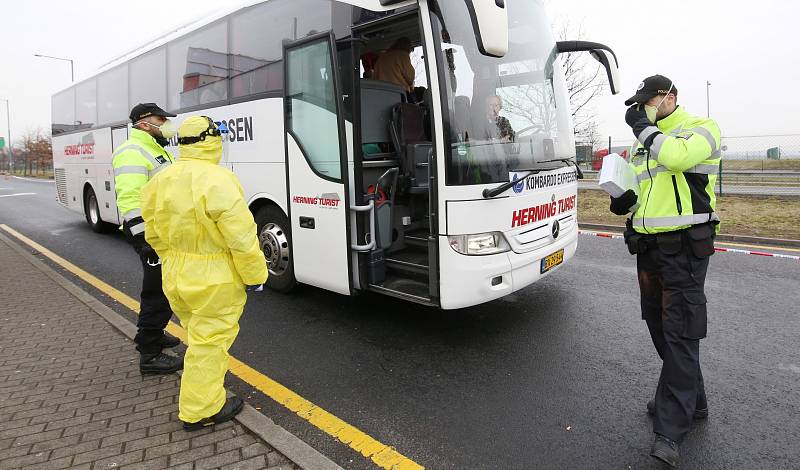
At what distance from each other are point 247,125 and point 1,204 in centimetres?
1768

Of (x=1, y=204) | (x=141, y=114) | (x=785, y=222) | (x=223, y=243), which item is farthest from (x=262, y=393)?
(x=1, y=204)

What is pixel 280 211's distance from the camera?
216 inches

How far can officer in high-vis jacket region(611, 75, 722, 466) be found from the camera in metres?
2.65

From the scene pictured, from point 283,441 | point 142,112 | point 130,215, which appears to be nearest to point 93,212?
point 142,112

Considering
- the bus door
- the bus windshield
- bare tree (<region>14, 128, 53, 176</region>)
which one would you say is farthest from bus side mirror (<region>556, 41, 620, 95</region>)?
bare tree (<region>14, 128, 53, 176</region>)

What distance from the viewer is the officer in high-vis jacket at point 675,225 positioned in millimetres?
2652

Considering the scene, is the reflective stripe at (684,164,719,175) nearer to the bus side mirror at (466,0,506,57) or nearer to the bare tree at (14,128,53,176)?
the bus side mirror at (466,0,506,57)

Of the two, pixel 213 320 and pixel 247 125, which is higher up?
pixel 247 125

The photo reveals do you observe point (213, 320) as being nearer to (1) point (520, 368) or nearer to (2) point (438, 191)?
(2) point (438, 191)

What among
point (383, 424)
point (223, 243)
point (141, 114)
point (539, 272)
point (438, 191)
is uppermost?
point (141, 114)

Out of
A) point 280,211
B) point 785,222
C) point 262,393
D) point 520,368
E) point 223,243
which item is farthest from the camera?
point 785,222

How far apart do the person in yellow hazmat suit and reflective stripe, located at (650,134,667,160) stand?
222cm

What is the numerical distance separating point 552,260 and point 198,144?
10.4 feet

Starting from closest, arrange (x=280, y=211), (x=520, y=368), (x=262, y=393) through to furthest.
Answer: (x=262, y=393), (x=520, y=368), (x=280, y=211)
